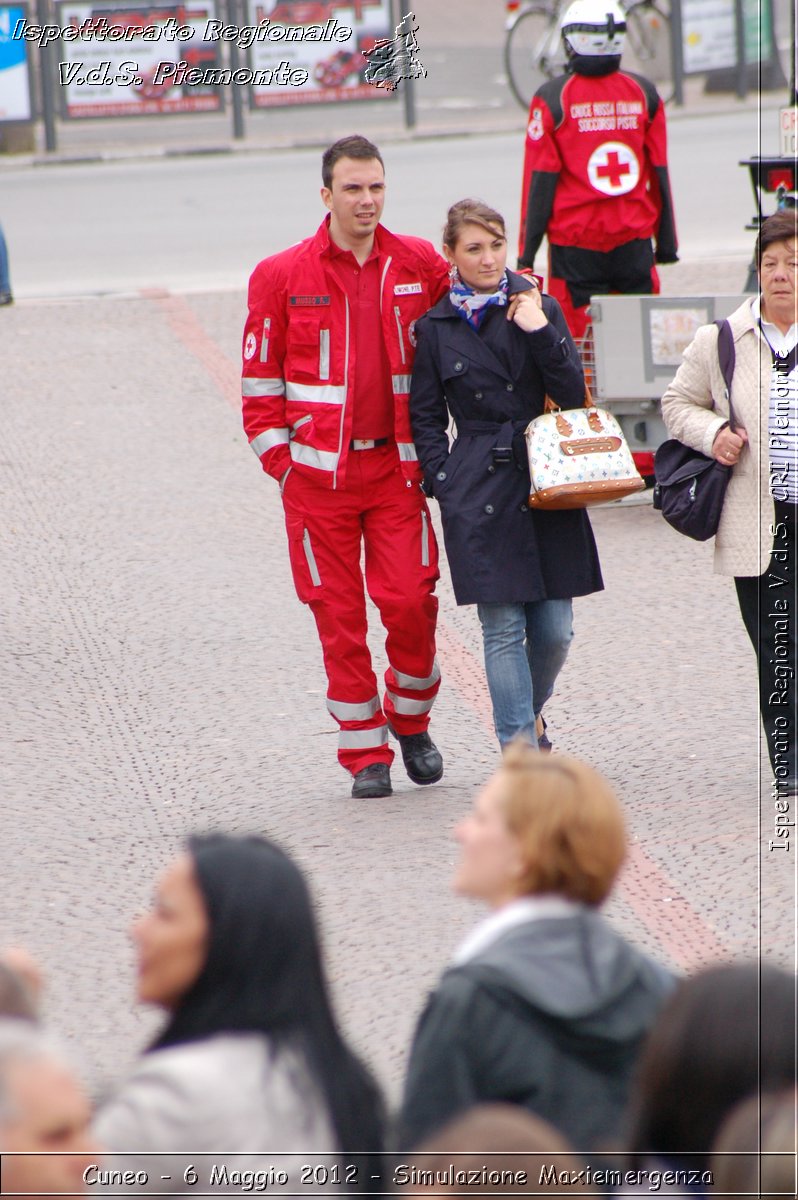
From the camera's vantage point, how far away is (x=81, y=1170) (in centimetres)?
232

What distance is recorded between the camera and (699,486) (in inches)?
211

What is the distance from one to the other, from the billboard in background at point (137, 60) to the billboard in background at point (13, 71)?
443 millimetres

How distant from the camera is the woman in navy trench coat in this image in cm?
543

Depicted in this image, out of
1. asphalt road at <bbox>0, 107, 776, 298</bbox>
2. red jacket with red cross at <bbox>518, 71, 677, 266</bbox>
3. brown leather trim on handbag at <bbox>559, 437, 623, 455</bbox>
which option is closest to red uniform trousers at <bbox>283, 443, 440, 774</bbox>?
brown leather trim on handbag at <bbox>559, 437, 623, 455</bbox>

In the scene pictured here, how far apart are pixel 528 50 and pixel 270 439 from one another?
18.2m

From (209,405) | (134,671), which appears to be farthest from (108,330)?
(134,671)

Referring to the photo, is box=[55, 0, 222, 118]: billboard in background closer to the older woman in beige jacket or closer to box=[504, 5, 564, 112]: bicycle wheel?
box=[504, 5, 564, 112]: bicycle wheel

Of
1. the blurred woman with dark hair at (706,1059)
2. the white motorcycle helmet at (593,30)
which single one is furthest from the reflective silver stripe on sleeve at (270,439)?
the white motorcycle helmet at (593,30)

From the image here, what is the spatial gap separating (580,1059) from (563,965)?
0.13m

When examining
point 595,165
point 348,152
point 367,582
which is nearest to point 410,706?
point 367,582

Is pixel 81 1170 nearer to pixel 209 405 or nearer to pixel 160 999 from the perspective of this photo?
pixel 160 999

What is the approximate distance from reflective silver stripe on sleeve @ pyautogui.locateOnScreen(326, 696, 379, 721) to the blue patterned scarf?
119cm

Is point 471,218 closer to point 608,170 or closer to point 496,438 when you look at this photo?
point 496,438

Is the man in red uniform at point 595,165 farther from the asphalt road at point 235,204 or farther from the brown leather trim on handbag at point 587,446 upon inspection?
the asphalt road at point 235,204
